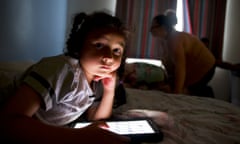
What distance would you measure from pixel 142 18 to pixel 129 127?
2.32 meters

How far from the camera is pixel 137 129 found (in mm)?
840

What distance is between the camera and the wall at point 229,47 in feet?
10.4

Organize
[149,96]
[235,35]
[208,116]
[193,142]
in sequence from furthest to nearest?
1. [235,35]
2. [149,96]
3. [208,116]
4. [193,142]

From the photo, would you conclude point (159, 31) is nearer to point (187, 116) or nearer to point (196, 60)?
point (196, 60)

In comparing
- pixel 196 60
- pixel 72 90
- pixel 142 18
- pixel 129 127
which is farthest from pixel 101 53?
pixel 142 18

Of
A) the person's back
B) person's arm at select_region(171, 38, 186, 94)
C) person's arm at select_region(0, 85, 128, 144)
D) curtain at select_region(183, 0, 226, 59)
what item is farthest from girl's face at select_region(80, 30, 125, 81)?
curtain at select_region(183, 0, 226, 59)

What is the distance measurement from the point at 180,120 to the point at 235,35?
8.35 feet

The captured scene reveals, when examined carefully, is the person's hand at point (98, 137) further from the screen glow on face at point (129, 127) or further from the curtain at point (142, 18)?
the curtain at point (142, 18)

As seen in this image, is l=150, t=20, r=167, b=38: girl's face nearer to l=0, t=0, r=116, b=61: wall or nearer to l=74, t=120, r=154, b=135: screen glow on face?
l=0, t=0, r=116, b=61: wall

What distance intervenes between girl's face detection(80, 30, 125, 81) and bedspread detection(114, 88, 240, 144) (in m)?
0.30

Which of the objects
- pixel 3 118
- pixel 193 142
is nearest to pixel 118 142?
pixel 3 118

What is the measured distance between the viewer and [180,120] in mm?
1047

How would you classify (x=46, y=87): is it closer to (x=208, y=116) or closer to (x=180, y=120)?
(x=180, y=120)

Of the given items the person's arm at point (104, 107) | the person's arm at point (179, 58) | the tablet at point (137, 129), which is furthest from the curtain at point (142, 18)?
the tablet at point (137, 129)
